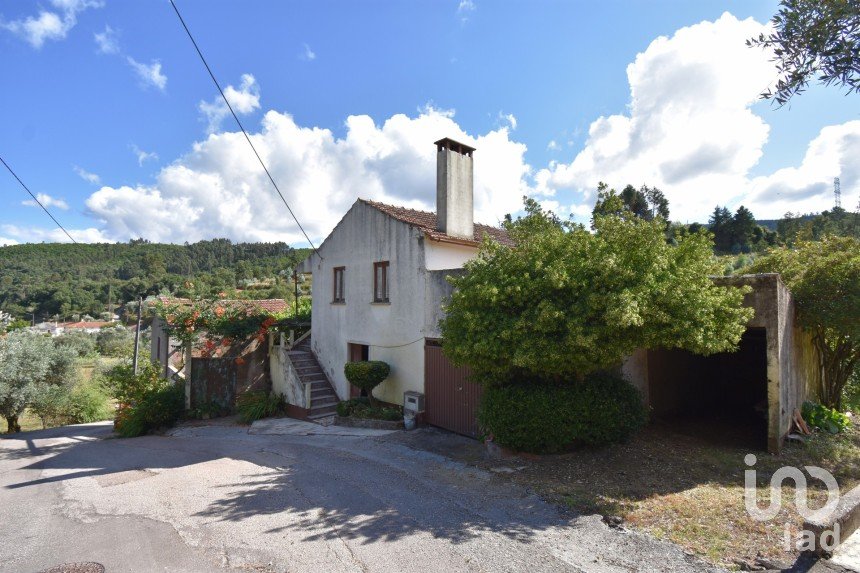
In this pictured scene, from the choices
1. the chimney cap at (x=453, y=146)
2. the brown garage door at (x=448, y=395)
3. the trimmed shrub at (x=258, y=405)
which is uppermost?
the chimney cap at (x=453, y=146)

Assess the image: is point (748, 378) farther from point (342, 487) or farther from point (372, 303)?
point (342, 487)

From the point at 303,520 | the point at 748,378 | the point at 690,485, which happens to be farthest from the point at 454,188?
the point at 748,378

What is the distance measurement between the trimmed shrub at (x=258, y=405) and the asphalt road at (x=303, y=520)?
4.33 m

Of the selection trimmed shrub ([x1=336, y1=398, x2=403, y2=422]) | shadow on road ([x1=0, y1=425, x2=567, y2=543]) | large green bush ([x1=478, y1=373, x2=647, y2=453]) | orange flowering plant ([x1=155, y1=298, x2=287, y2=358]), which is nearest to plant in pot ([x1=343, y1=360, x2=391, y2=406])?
trimmed shrub ([x1=336, y1=398, x2=403, y2=422])

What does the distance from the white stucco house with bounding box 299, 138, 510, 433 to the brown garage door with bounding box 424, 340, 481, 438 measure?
8cm

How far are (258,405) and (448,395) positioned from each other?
7.67 meters

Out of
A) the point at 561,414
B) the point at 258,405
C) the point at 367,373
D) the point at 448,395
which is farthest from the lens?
the point at 258,405

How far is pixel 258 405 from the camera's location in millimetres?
15656

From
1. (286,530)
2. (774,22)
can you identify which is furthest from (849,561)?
(774,22)

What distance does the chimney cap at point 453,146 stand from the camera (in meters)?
13.6

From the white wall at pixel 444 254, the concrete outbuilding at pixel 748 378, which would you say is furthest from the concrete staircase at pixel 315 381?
the concrete outbuilding at pixel 748 378

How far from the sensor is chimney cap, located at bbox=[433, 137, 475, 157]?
13648mm

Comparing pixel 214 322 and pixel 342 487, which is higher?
pixel 214 322

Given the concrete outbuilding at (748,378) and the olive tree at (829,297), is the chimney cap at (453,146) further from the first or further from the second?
the olive tree at (829,297)
